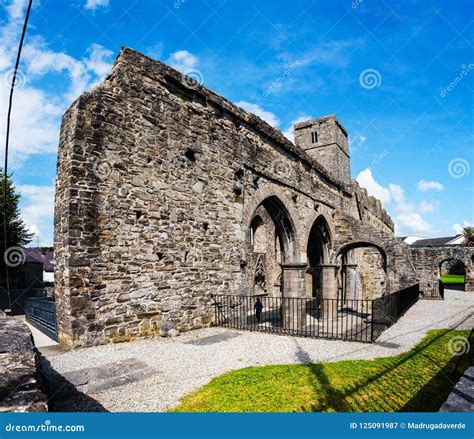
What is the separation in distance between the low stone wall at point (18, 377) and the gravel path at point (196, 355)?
115 centimetres

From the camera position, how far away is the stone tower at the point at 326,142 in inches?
1054

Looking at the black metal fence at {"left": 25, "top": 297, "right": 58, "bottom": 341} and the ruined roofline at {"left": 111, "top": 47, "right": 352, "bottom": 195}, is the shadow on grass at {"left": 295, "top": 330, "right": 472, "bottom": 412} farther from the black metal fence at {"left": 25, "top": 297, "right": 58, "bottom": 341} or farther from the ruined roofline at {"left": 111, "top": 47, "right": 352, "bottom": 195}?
the ruined roofline at {"left": 111, "top": 47, "right": 352, "bottom": 195}

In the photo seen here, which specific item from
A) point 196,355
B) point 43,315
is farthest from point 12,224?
point 196,355

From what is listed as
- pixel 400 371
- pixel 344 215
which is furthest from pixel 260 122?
pixel 400 371

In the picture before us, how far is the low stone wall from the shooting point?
7.14ft

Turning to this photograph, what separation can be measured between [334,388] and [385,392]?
A: 0.66m

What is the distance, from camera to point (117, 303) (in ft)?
23.6

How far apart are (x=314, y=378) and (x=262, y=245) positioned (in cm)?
1793

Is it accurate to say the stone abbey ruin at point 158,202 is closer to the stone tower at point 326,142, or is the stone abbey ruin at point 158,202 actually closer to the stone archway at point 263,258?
the stone archway at point 263,258

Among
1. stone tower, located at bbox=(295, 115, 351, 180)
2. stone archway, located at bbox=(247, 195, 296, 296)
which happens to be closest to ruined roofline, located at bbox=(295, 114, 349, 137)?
stone tower, located at bbox=(295, 115, 351, 180)

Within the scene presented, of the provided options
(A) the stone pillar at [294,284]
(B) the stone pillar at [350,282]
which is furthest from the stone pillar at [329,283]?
(B) the stone pillar at [350,282]

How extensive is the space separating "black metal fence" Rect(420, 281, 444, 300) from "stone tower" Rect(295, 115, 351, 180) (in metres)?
10.3

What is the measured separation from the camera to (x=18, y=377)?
2559mm

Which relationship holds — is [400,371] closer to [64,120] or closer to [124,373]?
→ [124,373]
